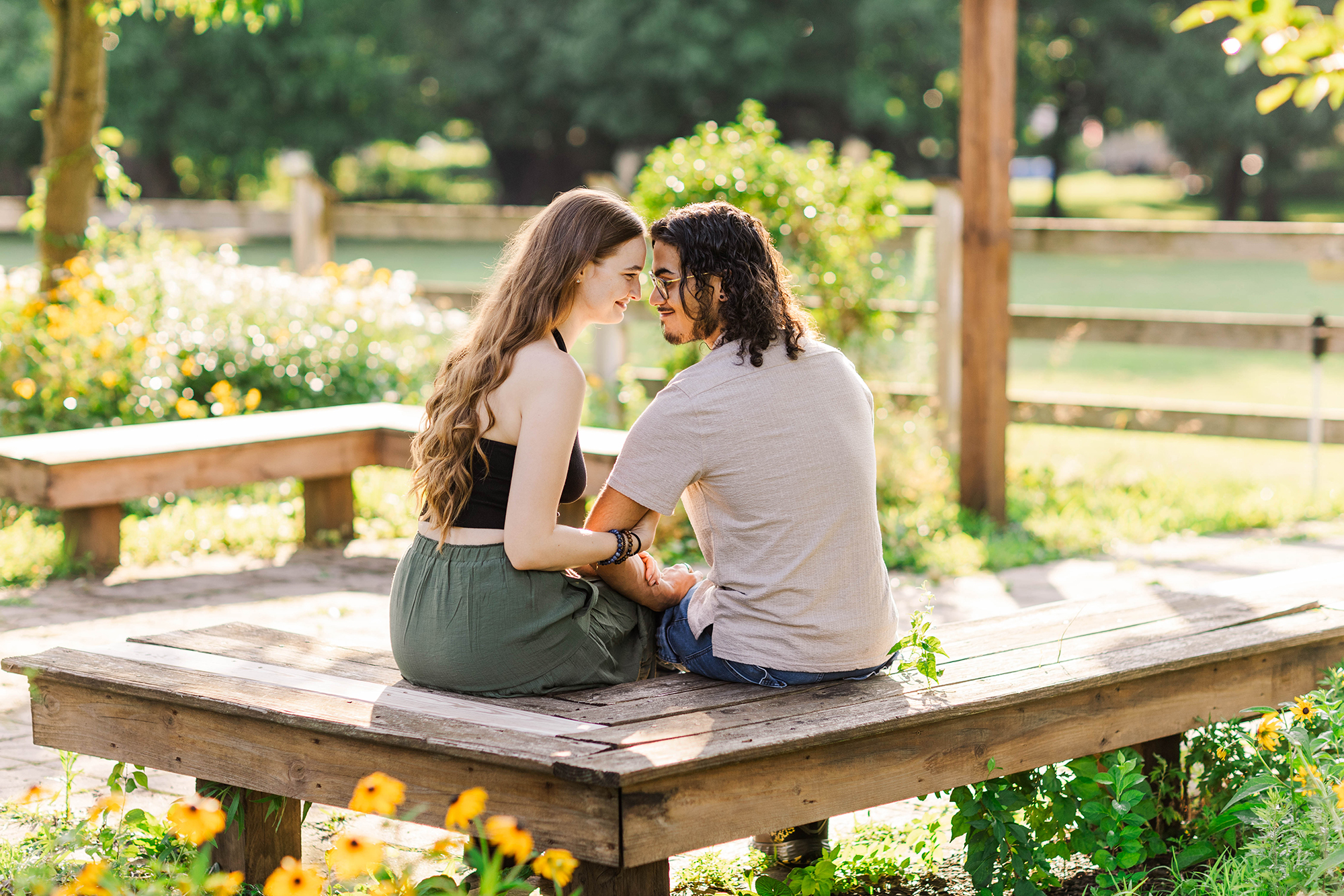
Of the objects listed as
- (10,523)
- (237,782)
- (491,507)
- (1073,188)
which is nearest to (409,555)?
(491,507)

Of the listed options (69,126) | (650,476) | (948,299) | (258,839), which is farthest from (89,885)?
(69,126)

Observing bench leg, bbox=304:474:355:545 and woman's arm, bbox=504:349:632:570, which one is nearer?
woman's arm, bbox=504:349:632:570

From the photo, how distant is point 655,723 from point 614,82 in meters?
28.3

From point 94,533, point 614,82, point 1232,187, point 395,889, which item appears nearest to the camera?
point 395,889

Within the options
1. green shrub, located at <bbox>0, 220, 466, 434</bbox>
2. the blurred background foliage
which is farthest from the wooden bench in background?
the blurred background foliage

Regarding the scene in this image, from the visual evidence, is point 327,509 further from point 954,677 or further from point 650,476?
point 954,677

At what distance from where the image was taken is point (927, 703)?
258 cm

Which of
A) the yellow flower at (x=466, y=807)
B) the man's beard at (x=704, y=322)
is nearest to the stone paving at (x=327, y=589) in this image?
the man's beard at (x=704, y=322)

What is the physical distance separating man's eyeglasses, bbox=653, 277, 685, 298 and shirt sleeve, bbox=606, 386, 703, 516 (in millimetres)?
191

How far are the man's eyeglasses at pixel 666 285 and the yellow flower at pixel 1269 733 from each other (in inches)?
59.0

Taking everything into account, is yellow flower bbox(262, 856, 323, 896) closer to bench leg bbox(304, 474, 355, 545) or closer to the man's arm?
the man's arm

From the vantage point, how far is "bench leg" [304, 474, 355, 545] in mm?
6254

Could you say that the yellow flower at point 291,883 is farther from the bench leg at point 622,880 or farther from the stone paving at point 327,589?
the stone paving at point 327,589

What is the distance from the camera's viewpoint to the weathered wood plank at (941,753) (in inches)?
90.6
